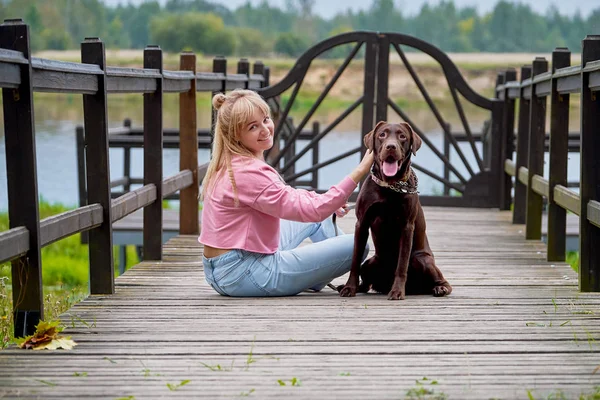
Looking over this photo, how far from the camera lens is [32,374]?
3271 mm

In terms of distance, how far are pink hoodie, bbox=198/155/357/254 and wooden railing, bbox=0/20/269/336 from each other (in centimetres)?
59

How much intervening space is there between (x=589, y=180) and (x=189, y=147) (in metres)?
3.29

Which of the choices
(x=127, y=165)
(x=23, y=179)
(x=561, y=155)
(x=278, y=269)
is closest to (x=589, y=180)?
(x=561, y=155)

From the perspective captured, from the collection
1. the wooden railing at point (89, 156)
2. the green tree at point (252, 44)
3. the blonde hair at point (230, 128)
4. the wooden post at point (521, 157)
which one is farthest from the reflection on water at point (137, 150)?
the green tree at point (252, 44)

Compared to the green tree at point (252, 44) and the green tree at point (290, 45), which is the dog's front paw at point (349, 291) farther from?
the green tree at point (252, 44)

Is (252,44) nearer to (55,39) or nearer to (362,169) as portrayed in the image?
(55,39)

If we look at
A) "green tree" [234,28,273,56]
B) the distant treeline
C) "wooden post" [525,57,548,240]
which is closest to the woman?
"wooden post" [525,57,548,240]

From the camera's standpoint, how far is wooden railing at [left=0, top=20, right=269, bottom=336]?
3.75 metres

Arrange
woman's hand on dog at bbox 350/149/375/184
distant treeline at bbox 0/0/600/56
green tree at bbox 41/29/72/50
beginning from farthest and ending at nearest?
distant treeline at bbox 0/0/600/56
green tree at bbox 41/29/72/50
woman's hand on dog at bbox 350/149/375/184

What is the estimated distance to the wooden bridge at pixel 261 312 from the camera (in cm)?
318

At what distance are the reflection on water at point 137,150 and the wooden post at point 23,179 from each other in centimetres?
835

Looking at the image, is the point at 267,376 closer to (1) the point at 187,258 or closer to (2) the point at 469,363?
(2) the point at 469,363

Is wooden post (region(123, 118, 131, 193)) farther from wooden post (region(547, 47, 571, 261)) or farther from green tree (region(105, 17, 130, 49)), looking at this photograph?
green tree (region(105, 17, 130, 49))

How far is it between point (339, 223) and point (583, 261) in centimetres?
326
